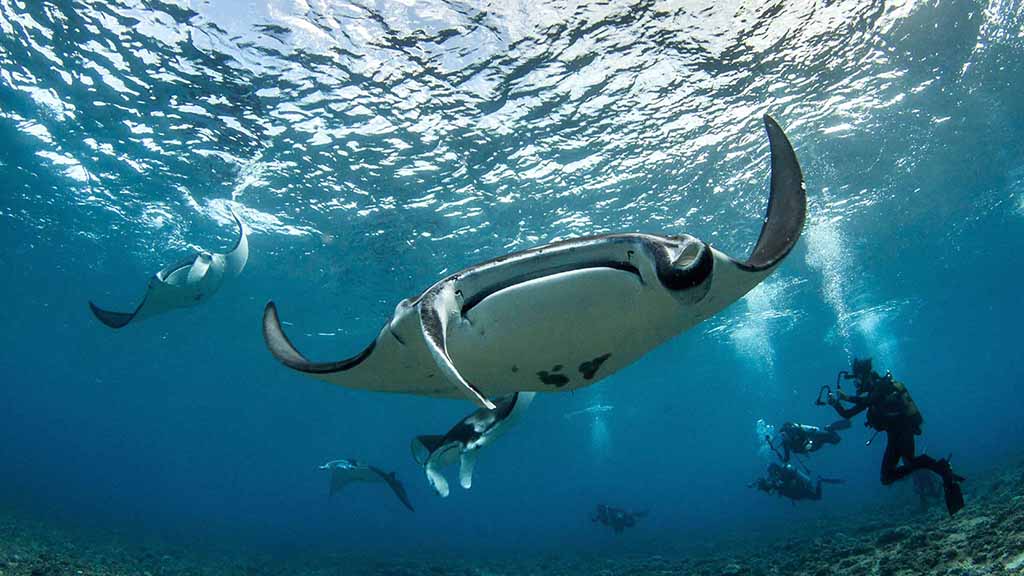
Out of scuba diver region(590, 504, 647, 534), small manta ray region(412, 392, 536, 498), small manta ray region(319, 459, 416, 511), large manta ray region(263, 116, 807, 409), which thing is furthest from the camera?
scuba diver region(590, 504, 647, 534)

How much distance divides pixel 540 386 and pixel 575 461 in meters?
97.4

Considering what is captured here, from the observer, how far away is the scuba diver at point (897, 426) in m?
6.87

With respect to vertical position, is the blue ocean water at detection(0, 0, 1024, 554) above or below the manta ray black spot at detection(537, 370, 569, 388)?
above

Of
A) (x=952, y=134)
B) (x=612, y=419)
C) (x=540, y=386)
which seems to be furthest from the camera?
(x=612, y=419)

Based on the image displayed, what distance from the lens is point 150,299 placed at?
1005 centimetres

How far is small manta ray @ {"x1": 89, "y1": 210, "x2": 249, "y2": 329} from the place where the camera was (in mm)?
9297

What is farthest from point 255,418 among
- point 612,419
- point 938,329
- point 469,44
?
point 938,329

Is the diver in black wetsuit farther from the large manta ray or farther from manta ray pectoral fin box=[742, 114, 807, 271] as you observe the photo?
the large manta ray

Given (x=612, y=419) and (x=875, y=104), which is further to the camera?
(x=612, y=419)

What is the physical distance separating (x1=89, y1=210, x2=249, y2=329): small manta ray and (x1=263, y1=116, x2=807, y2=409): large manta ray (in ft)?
24.5

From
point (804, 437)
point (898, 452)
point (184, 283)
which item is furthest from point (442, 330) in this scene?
point (804, 437)

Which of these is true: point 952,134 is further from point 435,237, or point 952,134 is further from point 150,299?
point 150,299

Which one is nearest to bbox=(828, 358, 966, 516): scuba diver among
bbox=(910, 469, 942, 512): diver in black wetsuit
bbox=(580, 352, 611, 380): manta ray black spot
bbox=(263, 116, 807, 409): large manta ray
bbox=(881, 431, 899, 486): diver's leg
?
bbox=(881, 431, 899, 486): diver's leg

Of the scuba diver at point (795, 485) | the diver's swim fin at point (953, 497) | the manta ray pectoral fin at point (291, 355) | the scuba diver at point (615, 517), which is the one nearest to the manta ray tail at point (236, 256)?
the manta ray pectoral fin at point (291, 355)
